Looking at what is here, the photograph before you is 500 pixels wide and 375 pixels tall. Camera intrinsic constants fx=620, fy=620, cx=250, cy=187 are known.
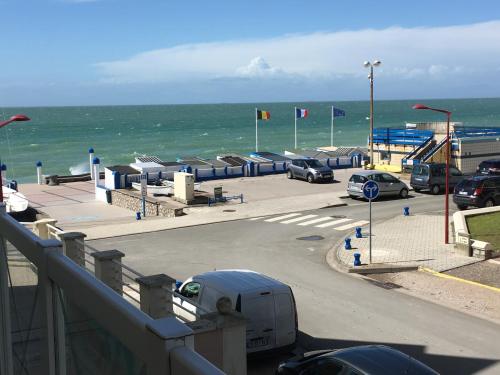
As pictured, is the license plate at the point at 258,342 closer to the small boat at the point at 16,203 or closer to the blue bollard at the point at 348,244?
the blue bollard at the point at 348,244

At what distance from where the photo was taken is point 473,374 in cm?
1087

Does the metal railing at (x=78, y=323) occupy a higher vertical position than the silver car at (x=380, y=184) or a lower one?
higher

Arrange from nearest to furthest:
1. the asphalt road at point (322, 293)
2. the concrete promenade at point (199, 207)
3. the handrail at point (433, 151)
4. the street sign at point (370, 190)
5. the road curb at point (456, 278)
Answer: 1. the asphalt road at point (322, 293)
2. the road curb at point (456, 278)
3. the street sign at point (370, 190)
4. the concrete promenade at point (199, 207)
5. the handrail at point (433, 151)

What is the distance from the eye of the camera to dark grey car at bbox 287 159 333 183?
39219mm

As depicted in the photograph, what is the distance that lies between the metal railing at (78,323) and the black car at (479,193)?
2630 cm

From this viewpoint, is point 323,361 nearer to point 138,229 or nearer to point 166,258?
point 166,258

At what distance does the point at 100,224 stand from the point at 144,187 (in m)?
5.31

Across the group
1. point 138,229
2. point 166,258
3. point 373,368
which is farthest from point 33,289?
point 138,229

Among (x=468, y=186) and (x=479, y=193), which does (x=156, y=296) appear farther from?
(x=468, y=186)

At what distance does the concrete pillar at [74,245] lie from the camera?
5378mm

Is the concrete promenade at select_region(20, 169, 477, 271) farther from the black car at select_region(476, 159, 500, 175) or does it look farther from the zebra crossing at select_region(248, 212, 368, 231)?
→ the black car at select_region(476, 159, 500, 175)

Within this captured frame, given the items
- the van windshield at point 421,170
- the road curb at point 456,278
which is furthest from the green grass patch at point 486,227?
the van windshield at point 421,170

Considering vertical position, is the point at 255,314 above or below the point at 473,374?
above

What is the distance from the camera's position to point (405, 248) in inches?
820
